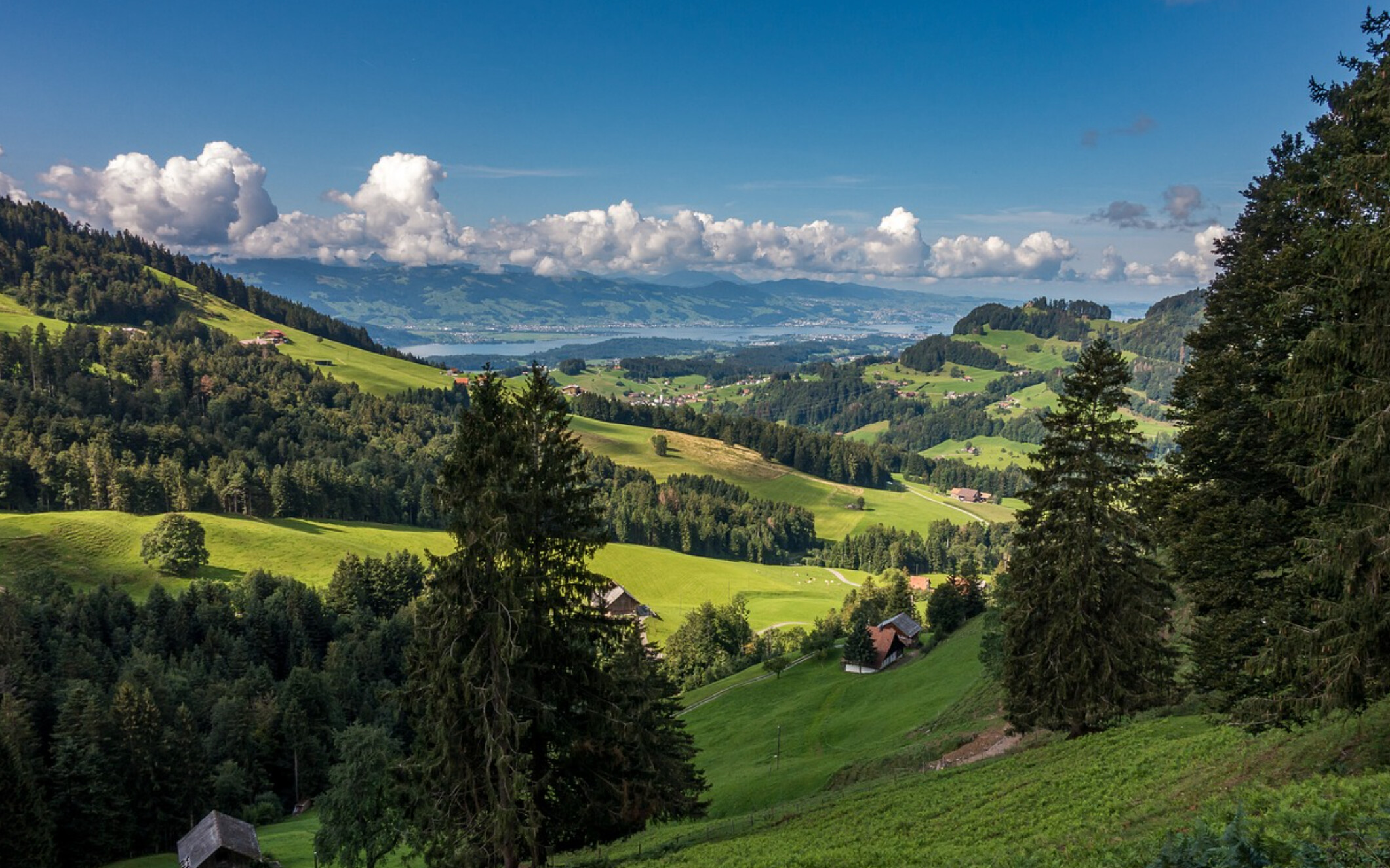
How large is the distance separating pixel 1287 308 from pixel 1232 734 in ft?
40.8

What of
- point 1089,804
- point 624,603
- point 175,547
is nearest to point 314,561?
→ point 175,547

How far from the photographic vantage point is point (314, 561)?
Answer: 110 metres

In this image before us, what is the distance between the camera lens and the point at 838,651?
79375mm

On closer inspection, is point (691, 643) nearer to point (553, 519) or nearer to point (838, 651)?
point (838, 651)

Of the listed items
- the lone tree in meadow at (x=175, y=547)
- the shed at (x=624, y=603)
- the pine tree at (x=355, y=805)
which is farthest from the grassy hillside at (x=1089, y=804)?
the lone tree in meadow at (x=175, y=547)

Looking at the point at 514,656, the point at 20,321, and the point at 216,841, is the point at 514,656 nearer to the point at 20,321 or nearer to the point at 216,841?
the point at 216,841

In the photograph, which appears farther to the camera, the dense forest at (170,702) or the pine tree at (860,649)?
the pine tree at (860,649)

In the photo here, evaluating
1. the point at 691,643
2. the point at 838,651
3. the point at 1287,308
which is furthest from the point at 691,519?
the point at 1287,308

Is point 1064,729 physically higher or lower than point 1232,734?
lower

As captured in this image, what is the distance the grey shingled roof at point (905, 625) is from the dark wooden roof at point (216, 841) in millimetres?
58610

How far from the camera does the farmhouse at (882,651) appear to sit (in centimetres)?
7125

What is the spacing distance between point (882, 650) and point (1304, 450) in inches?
2348

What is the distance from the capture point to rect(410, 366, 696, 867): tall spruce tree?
57.0 ft

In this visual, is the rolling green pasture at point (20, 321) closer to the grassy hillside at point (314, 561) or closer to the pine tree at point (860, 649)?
the grassy hillside at point (314, 561)
